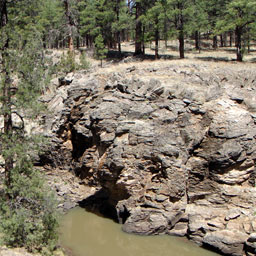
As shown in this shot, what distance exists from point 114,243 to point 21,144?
8.25m

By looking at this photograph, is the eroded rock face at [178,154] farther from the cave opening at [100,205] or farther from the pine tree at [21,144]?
the pine tree at [21,144]

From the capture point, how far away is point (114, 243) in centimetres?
1681

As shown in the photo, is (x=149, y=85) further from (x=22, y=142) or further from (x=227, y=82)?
(x=22, y=142)

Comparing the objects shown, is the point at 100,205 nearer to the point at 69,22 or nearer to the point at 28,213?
the point at 28,213

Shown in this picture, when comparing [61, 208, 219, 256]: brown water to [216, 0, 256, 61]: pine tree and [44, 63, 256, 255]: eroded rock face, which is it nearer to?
[44, 63, 256, 255]: eroded rock face

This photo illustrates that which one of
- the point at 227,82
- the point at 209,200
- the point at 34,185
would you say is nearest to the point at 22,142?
the point at 34,185

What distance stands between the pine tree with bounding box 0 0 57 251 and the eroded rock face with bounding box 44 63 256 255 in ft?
21.6

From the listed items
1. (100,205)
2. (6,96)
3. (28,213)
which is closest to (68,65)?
(100,205)

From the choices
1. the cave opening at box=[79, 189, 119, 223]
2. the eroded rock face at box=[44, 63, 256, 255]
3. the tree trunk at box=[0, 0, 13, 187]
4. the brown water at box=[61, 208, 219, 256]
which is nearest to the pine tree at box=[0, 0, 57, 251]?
the tree trunk at box=[0, 0, 13, 187]

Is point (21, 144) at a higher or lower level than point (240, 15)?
lower

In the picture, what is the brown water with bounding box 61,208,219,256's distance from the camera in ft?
52.1

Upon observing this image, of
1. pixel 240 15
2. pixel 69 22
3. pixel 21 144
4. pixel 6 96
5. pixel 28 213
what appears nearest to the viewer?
pixel 6 96

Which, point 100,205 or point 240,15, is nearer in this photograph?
point 100,205

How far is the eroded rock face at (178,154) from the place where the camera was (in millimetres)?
17312
